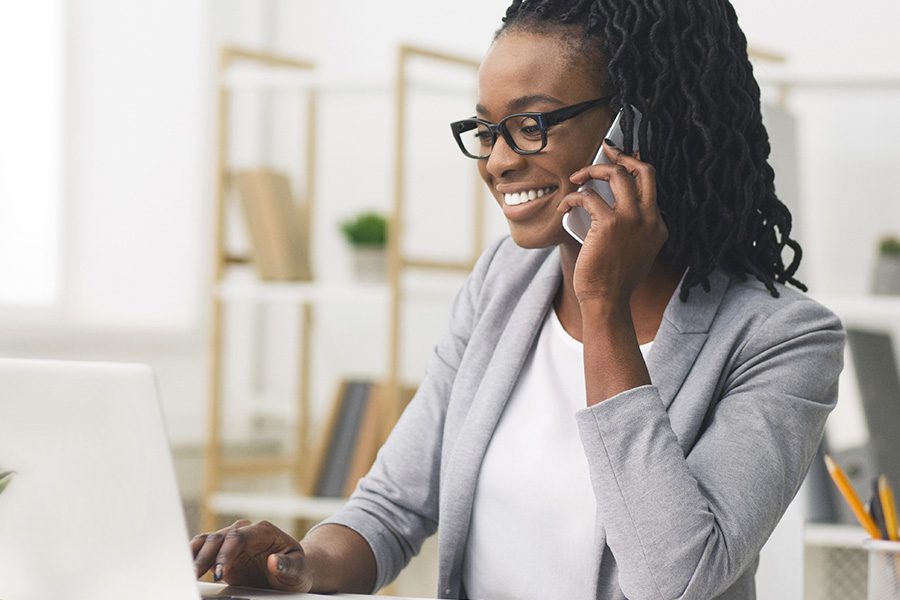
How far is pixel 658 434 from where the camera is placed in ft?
3.75

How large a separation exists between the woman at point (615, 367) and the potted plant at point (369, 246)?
1471mm

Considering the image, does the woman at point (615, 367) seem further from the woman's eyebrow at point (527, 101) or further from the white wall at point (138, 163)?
the white wall at point (138, 163)

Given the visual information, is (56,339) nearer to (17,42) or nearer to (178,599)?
(17,42)

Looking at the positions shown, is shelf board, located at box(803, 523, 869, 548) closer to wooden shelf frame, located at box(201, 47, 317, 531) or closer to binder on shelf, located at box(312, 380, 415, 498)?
binder on shelf, located at box(312, 380, 415, 498)

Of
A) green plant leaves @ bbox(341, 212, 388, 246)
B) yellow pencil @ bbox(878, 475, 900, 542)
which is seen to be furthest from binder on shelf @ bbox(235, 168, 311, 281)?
yellow pencil @ bbox(878, 475, 900, 542)

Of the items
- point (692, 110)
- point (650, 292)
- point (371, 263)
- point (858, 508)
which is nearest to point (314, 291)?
point (371, 263)

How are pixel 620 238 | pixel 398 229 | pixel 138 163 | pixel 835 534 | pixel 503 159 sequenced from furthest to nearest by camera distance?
pixel 138 163 → pixel 398 229 → pixel 835 534 → pixel 503 159 → pixel 620 238

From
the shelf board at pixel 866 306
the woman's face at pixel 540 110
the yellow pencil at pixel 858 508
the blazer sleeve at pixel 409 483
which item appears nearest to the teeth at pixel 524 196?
the woman's face at pixel 540 110

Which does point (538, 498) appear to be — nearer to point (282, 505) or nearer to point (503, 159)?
point (503, 159)

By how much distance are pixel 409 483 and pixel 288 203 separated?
165 cm

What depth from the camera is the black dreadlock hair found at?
4.17ft

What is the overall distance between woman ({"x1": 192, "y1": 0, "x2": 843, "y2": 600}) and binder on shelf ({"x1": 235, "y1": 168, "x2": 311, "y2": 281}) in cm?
155

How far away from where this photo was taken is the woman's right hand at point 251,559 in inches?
45.2

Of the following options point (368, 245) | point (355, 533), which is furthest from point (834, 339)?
point (368, 245)
